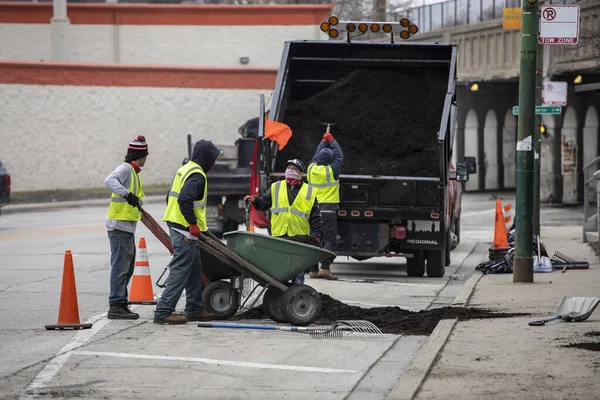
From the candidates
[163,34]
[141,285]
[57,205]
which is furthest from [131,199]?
[163,34]

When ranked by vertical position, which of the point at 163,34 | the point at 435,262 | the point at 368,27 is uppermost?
the point at 163,34

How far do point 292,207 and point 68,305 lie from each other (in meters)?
2.98

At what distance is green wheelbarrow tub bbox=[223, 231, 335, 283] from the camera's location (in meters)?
12.0

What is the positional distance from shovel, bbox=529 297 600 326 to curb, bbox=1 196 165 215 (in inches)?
971

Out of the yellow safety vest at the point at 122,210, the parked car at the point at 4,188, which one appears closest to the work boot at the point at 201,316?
the yellow safety vest at the point at 122,210

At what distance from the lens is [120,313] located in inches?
495

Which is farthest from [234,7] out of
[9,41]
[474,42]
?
[474,42]

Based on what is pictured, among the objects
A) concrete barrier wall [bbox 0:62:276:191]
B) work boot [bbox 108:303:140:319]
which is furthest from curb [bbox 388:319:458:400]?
concrete barrier wall [bbox 0:62:276:191]

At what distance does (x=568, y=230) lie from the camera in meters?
26.8

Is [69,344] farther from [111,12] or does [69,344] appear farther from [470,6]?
[111,12]

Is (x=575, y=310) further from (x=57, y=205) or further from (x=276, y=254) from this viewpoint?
(x=57, y=205)

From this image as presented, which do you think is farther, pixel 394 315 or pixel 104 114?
pixel 104 114

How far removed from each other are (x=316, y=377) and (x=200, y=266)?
3.33 metres

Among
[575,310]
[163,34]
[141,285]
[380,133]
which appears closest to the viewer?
[575,310]
